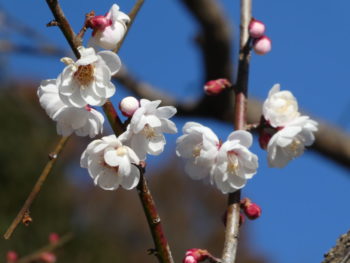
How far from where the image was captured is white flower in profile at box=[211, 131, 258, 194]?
0.87 meters

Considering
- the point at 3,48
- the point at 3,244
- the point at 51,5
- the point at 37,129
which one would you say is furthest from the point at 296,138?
the point at 37,129

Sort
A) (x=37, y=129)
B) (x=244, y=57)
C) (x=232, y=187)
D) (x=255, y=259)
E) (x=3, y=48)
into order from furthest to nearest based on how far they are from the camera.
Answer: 1. (x=255, y=259)
2. (x=37, y=129)
3. (x=3, y=48)
4. (x=244, y=57)
5. (x=232, y=187)

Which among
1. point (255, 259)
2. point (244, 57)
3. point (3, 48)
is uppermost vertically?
point (255, 259)

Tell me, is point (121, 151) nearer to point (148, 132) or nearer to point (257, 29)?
point (148, 132)

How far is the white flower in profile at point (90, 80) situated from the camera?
2.49 feet

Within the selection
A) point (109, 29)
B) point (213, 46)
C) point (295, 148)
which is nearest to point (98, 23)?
point (109, 29)

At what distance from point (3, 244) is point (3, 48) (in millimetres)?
4725

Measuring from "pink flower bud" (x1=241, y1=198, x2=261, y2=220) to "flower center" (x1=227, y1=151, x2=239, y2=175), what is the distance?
0.05 metres

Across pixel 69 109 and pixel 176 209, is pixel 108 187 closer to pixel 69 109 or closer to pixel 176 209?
pixel 69 109

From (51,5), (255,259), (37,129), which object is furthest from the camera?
(255,259)

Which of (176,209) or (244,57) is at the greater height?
(176,209)

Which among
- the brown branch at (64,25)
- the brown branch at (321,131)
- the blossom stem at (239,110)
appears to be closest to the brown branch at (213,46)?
the brown branch at (321,131)

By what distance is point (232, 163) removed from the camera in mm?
890

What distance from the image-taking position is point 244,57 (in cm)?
101
